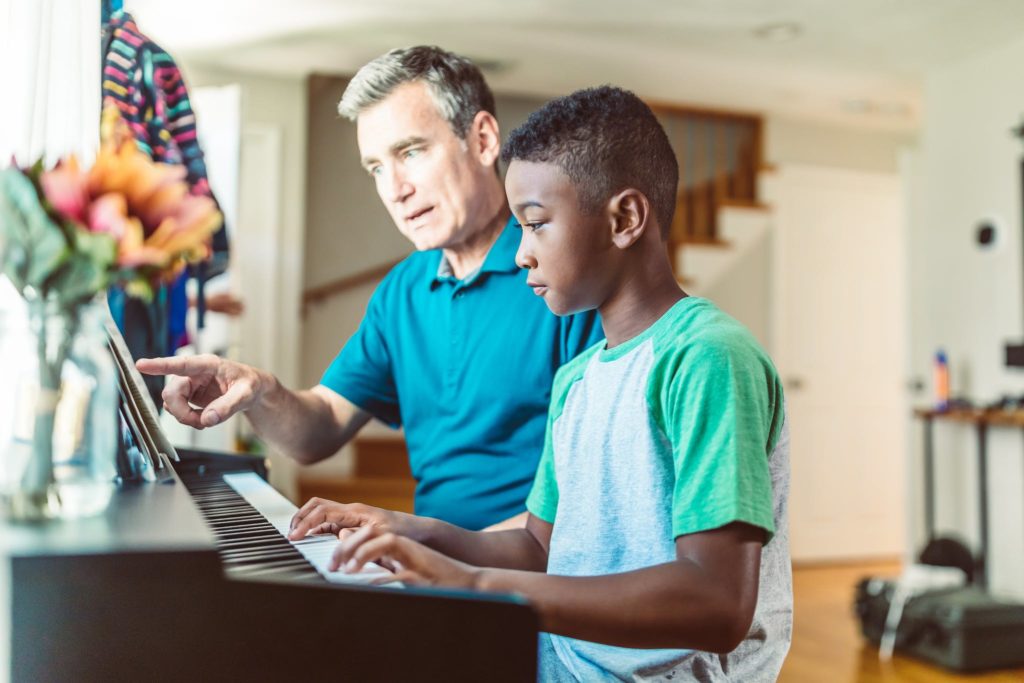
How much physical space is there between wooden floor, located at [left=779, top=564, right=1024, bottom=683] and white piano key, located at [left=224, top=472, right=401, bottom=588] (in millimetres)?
2197

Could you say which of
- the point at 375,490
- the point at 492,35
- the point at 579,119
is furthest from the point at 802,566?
the point at 579,119

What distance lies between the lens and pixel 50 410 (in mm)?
629

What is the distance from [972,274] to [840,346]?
93 centimetres

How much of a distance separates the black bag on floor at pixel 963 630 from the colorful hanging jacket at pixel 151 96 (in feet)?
8.34

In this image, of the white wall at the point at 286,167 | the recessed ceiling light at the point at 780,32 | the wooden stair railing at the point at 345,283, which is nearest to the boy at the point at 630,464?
the wooden stair railing at the point at 345,283

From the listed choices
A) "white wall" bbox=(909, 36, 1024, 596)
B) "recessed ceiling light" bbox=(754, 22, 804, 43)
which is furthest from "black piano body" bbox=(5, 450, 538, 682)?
"white wall" bbox=(909, 36, 1024, 596)

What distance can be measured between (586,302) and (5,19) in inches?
25.0

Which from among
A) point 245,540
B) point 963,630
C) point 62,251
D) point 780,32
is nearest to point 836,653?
point 963,630

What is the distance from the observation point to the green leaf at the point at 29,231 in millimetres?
605

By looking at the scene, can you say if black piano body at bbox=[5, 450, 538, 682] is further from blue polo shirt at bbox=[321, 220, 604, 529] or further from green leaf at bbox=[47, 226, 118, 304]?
blue polo shirt at bbox=[321, 220, 604, 529]

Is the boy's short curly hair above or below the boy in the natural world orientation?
above

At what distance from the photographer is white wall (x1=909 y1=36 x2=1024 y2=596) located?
339 centimetres

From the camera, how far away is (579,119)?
854 millimetres

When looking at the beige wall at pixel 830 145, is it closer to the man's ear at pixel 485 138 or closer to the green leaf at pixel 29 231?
the man's ear at pixel 485 138
